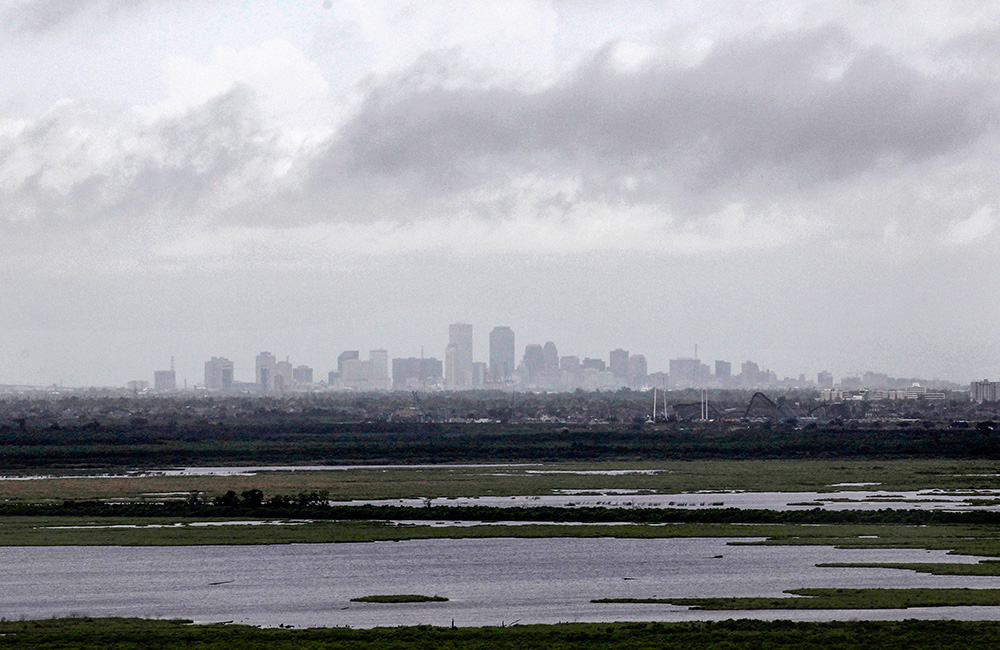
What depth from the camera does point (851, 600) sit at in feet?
118

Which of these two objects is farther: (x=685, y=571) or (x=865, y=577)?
(x=685, y=571)

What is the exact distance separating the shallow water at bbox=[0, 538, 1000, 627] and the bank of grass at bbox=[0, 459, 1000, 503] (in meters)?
24.7

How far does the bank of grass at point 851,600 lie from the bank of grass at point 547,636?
299cm

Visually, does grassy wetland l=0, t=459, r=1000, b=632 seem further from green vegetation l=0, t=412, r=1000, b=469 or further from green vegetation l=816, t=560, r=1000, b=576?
green vegetation l=0, t=412, r=1000, b=469

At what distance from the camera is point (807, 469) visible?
100188 mm

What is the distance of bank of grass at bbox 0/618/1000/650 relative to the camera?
97.2 feet

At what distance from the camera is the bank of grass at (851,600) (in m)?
35.4

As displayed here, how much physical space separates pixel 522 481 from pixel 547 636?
5814 centimetres

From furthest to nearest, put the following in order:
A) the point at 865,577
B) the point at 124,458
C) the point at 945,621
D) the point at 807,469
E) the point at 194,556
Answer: the point at 124,458, the point at 807,469, the point at 194,556, the point at 865,577, the point at 945,621

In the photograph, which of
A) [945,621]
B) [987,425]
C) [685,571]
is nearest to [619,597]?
[685,571]

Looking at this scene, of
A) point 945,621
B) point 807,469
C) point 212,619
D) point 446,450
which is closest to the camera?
point 945,621

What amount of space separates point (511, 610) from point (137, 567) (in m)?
16.1

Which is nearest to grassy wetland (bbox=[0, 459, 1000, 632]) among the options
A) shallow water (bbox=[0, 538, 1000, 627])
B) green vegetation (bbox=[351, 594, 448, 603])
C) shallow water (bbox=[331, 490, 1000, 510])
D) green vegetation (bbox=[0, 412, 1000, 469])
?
green vegetation (bbox=[351, 594, 448, 603])

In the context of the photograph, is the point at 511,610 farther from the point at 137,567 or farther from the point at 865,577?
the point at 137,567
